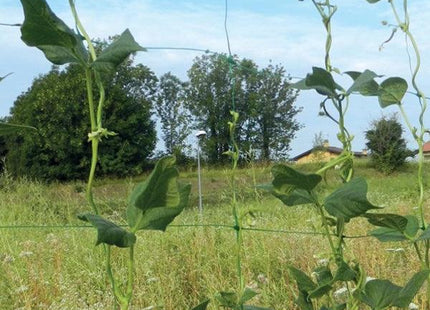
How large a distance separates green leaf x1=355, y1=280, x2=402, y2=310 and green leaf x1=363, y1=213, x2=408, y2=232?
0.19ft

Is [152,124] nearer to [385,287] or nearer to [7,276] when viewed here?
[7,276]

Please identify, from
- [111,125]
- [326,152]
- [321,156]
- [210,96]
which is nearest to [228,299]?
[321,156]

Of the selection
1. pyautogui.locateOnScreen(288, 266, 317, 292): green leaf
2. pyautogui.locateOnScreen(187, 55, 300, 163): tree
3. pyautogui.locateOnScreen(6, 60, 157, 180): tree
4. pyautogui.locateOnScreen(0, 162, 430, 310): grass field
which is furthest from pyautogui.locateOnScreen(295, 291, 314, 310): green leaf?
pyautogui.locateOnScreen(6, 60, 157, 180): tree

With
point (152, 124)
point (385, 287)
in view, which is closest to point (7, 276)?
point (385, 287)

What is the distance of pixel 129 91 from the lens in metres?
9.11

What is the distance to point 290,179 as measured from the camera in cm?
50

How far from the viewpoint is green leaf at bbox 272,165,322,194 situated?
1.60 feet

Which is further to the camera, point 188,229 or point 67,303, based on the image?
point 188,229

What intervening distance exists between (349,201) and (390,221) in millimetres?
138

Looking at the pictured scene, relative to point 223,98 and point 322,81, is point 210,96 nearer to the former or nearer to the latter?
point 223,98

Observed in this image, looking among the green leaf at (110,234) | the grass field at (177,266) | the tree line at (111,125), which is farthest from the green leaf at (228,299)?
the tree line at (111,125)

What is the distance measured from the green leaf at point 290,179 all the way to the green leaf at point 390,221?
0.11 meters

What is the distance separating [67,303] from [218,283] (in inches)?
17.0

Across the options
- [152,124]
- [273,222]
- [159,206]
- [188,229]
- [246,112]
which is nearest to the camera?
[159,206]
